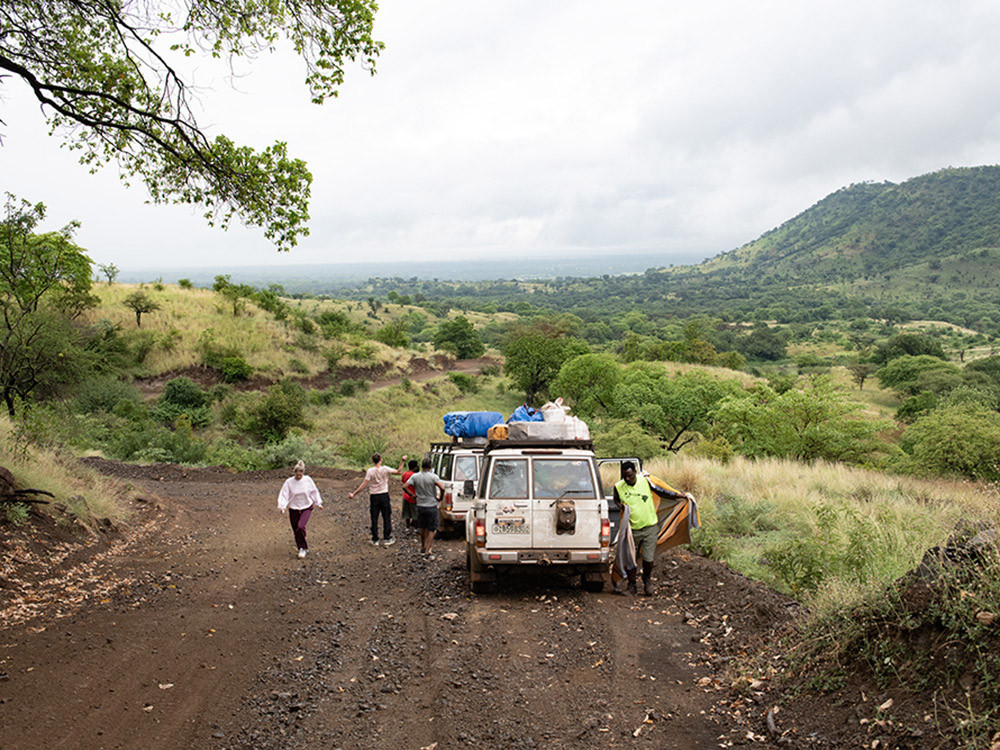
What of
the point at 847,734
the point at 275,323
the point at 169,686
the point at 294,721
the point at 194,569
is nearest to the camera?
the point at 847,734

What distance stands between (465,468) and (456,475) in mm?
278

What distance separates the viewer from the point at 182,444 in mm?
26328

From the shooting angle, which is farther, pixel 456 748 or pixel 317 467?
pixel 317 467

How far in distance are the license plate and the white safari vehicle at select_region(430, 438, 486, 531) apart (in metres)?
4.14

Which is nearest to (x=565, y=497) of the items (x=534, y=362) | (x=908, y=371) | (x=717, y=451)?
(x=717, y=451)

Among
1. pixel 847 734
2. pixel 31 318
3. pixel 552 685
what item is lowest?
pixel 552 685

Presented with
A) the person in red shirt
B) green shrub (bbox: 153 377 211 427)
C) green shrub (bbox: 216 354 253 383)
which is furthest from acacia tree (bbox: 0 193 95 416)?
green shrub (bbox: 216 354 253 383)

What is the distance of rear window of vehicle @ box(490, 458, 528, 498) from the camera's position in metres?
8.98

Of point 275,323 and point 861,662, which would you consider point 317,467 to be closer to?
point 861,662

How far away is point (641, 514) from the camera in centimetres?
863

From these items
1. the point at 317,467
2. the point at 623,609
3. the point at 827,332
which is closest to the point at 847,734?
the point at 623,609

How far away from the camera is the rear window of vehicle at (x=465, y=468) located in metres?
14.3

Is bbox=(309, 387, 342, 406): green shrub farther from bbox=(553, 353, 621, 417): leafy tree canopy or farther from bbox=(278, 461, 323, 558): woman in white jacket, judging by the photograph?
bbox=(278, 461, 323, 558): woman in white jacket

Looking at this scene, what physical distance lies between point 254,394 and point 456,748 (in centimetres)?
3632
